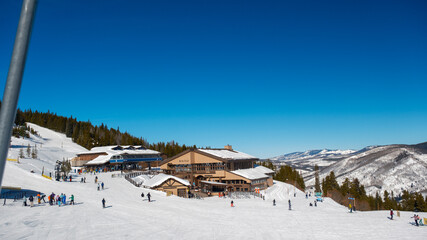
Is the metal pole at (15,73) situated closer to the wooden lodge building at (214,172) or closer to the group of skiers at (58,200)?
the group of skiers at (58,200)

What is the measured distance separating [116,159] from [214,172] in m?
33.6

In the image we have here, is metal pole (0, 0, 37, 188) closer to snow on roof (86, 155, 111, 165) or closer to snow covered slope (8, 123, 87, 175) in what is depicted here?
snow covered slope (8, 123, 87, 175)

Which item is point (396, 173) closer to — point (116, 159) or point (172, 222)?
point (116, 159)

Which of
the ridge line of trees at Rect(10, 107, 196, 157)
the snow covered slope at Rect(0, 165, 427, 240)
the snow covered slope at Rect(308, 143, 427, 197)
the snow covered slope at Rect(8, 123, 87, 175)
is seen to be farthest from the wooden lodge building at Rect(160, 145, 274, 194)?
the snow covered slope at Rect(308, 143, 427, 197)

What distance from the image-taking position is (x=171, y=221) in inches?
1082

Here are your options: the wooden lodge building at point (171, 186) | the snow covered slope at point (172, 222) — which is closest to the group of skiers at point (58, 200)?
the snow covered slope at point (172, 222)

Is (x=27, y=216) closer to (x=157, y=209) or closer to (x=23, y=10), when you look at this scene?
(x=157, y=209)

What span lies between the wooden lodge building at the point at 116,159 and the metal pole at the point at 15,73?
78.5 metres

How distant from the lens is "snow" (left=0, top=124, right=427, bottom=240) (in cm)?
2242

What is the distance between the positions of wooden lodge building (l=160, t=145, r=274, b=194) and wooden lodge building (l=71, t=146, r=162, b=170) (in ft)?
64.1

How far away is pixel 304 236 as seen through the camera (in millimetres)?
23906

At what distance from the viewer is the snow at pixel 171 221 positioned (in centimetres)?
2242

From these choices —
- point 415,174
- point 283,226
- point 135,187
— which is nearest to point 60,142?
point 135,187

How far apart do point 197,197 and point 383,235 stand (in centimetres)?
2761
